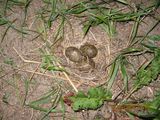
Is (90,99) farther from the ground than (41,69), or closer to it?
closer to it

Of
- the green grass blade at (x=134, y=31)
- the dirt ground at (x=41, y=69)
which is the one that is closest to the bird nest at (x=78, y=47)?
the dirt ground at (x=41, y=69)

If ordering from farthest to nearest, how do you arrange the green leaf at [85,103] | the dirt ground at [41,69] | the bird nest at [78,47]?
the bird nest at [78,47], the dirt ground at [41,69], the green leaf at [85,103]

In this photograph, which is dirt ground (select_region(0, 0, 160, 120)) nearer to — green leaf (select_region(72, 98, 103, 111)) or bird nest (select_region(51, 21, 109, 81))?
bird nest (select_region(51, 21, 109, 81))

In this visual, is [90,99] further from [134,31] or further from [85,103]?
[134,31]

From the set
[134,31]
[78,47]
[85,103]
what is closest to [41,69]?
[78,47]

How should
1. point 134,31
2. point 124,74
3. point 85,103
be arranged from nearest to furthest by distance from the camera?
point 85,103 → point 124,74 → point 134,31

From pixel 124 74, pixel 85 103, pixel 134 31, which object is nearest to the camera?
pixel 85 103

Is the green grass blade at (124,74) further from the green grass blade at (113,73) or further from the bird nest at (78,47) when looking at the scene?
the bird nest at (78,47)

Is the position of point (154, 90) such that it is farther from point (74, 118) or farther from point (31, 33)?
point (31, 33)

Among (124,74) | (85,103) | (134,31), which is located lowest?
(85,103)

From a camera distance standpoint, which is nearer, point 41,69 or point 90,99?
point 90,99
